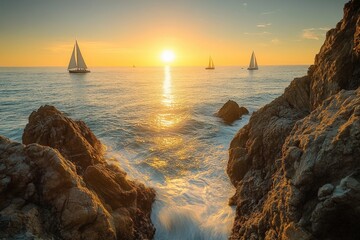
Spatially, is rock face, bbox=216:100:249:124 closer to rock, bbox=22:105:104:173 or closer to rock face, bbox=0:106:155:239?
rock, bbox=22:105:104:173

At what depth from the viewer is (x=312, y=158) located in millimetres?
7082

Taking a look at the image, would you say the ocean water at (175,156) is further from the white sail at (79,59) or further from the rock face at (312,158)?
the white sail at (79,59)

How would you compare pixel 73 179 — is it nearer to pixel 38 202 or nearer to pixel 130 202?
pixel 38 202

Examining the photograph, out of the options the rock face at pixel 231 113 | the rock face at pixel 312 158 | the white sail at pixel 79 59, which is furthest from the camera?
the white sail at pixel 79 59

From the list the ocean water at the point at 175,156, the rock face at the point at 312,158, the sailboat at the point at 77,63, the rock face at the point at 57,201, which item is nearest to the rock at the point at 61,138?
the rock face at the point at 57,201

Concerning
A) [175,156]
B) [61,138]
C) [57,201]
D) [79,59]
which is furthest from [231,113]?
[79,59]

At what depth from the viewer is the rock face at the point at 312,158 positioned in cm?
618

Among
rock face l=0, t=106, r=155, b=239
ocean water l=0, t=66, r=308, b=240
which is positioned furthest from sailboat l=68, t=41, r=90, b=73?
rock face l=0, t=106, r=155, b=239

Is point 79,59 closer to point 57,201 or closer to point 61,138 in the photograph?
point 61,138

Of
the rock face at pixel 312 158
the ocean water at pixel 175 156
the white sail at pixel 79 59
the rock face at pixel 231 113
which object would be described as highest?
the white sail at pixel 79 59

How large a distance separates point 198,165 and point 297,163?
35.0ft

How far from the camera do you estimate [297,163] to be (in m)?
7.68

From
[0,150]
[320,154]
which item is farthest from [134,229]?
[320,154]

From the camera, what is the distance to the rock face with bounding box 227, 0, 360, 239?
20.3 feet
